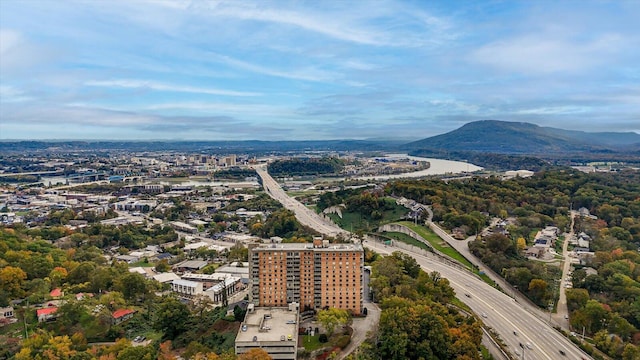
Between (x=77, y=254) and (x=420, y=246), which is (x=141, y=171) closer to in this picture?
(x=77, y=254)

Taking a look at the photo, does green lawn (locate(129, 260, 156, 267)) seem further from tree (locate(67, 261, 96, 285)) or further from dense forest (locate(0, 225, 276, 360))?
tree (locate(67, 261, 96, 285))

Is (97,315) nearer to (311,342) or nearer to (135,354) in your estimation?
(135,354)

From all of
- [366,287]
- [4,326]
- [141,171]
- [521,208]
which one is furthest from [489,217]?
[141,171]

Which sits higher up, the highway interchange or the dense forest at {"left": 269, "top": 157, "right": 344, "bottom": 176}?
the dense forest at {"left": 269, "top": 157, "right": 344, "bottom": 176}

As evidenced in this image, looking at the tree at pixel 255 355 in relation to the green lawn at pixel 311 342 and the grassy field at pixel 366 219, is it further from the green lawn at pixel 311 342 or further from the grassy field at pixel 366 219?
the grassy field at pixel 366 219

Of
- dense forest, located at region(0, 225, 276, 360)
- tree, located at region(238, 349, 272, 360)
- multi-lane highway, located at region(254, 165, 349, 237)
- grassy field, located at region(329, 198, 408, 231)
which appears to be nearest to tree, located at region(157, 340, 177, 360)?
dense forest, located at region(0, 225, 276, 360)

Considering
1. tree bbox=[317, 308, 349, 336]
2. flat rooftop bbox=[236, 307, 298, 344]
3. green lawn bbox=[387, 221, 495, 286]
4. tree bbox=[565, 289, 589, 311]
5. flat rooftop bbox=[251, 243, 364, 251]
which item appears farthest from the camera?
green lawn bbox=[387, 221, 495, 286]

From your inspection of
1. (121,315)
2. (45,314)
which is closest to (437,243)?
(121,315)
